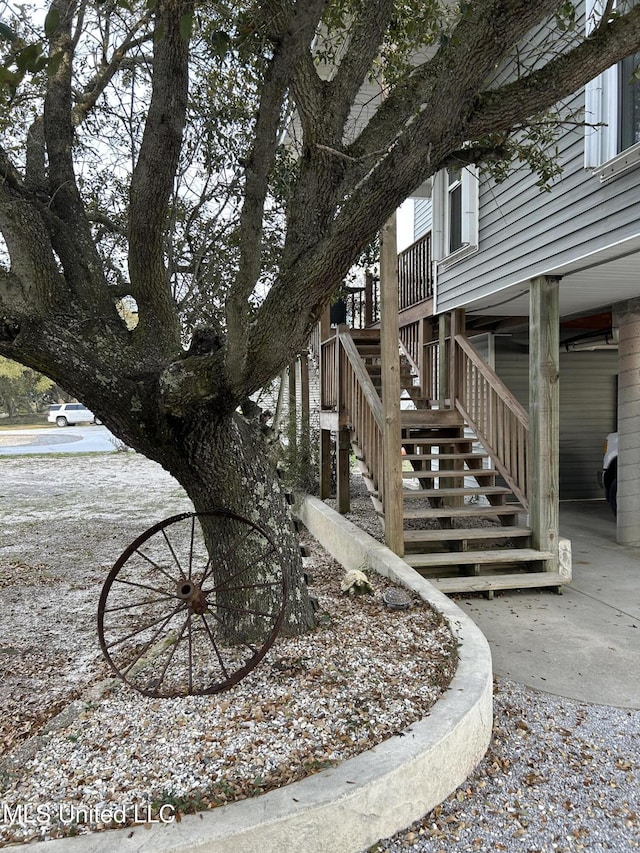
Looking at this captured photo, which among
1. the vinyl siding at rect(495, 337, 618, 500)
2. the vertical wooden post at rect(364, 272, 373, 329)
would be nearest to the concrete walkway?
the vinyl siding at rect(495, 337, 618, 500)

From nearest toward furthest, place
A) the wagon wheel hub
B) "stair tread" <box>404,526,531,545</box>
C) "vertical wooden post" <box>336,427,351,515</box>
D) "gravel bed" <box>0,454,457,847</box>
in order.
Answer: "gravel bed" <box>0,454,457,847</box> → the wagon wheel hub → "stair tread" <box>404,526,531,545</box> → "vertical wooden post" <box>336,427,351,515</box>

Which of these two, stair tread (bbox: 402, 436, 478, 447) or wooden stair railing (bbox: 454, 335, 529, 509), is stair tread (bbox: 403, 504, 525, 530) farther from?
stair tread (bbox: 402, 436, 478, 447)

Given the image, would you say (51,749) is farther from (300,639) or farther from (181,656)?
(300,639)

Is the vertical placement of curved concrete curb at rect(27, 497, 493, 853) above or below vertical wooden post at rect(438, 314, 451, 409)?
below

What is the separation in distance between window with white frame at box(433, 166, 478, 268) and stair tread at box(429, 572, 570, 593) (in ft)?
12.4

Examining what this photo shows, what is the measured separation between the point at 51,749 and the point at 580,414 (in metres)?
8.50

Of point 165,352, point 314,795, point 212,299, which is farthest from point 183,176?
point 314,795

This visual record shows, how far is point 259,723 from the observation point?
7.29ft

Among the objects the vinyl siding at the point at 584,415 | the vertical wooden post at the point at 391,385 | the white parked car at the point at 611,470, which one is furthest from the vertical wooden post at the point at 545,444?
the vinyl siding at the point at 584,415

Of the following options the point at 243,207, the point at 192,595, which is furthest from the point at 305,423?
the point at 243,207

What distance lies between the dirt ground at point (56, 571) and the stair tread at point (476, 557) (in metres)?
2.52

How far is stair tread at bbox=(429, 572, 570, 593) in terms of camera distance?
460 cm

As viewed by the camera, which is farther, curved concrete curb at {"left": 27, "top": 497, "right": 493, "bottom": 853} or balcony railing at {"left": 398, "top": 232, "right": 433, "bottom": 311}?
balcony railing at {"left": 398, "top": 232, "right": 433, "bottom": 311}

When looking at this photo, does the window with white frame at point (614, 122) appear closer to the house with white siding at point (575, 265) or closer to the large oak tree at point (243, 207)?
the house with white siding at point (575, 265)
